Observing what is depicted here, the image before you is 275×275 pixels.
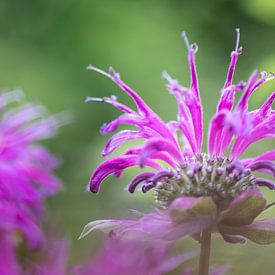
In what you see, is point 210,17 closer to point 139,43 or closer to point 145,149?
point 139,43

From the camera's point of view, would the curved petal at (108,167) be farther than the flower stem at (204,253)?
Yes

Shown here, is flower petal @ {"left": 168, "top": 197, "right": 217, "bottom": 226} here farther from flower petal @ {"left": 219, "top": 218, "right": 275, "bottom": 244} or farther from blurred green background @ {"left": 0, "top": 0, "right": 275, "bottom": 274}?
blurred green background @ {"left": 0, "top": 0, "right": 275, "bottom": 274}

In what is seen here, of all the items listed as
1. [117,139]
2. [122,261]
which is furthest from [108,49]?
[122,261]

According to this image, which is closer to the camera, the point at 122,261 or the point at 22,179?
the point at 122,261

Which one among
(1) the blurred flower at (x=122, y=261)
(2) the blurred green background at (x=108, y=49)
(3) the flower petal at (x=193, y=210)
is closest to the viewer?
(1) the blurred flower at (x=122, y=261)

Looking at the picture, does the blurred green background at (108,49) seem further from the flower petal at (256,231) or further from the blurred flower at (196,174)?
the flower petal at (256,231)

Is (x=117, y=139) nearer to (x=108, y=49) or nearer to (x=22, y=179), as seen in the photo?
(x=22, y=179)

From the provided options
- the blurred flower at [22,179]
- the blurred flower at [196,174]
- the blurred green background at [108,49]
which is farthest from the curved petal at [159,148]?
the blurred green background at [108,49]
